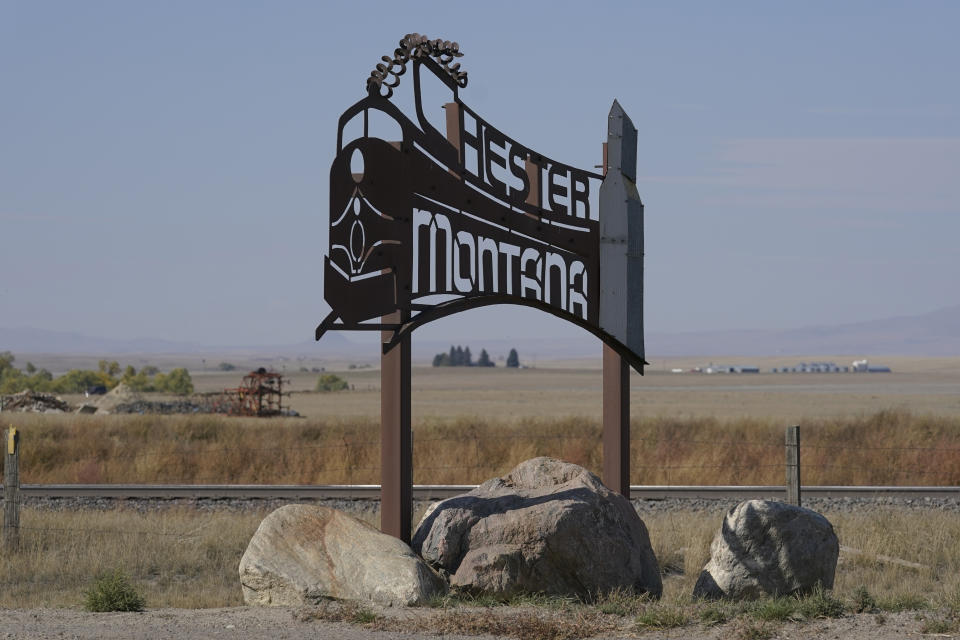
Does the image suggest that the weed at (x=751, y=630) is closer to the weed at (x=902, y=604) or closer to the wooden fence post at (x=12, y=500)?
the weed at (x=902, y=604)

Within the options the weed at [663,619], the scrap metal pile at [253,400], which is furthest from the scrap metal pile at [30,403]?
the weed at [663,619]

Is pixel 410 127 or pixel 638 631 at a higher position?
pixel 410 127

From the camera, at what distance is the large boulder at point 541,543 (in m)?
10.1

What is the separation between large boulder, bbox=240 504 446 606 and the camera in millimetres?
9680

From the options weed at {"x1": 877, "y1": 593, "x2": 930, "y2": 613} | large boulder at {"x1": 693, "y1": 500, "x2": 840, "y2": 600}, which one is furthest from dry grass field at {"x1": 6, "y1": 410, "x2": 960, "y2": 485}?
weed at {"x1": 877, "y1": 593, "x2": 930, "y2": 613}

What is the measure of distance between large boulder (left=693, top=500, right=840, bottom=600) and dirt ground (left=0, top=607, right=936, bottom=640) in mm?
1252

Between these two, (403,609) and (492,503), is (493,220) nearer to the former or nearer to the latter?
(492,503)

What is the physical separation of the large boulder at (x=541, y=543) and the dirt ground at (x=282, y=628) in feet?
2.45

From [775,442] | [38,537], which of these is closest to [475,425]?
[775,442]

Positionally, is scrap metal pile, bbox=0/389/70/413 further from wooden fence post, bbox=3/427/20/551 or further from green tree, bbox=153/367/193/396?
green tree, bbox=153/367/193/396

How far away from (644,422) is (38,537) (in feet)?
55.4

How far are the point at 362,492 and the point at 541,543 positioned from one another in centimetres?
857

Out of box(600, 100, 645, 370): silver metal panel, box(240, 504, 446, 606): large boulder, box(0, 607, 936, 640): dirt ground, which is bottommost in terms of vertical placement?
box(0, 607, 936, 640): dirt ground

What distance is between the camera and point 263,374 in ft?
150
